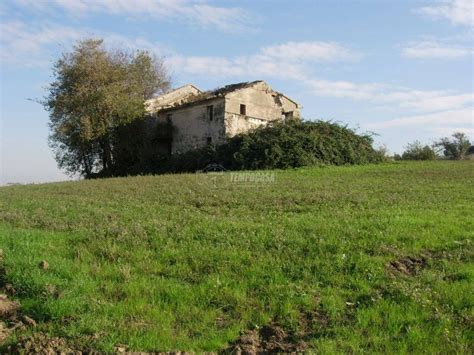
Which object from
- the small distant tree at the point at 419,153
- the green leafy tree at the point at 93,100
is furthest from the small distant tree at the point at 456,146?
the green leafy tree at the point at 93,100

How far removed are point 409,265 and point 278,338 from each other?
2.94 m

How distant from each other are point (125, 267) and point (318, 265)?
2930 mm

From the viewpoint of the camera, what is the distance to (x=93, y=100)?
34938 millimetres

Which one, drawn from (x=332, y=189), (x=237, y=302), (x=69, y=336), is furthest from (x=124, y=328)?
(x=332, y=189)

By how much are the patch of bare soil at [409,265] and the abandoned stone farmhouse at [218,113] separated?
26419mm

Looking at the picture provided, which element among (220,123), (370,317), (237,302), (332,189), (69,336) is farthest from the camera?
(220,123)

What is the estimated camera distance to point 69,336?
5148 millimetres

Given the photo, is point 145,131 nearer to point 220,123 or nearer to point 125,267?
point 220,123

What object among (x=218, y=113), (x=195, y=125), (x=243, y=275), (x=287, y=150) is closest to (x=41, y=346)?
(x=243, y=275)

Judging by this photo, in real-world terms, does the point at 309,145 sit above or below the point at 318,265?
above

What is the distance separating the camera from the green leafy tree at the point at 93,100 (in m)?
34.9

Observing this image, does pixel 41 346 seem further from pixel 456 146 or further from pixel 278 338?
→ pixel 456 146

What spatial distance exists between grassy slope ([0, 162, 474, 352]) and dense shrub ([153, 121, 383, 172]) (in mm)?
16070

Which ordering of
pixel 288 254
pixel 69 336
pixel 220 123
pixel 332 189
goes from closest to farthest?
pixel 69 336 → pixel 288 254 → pixel 332 189 → pixel 220 123
